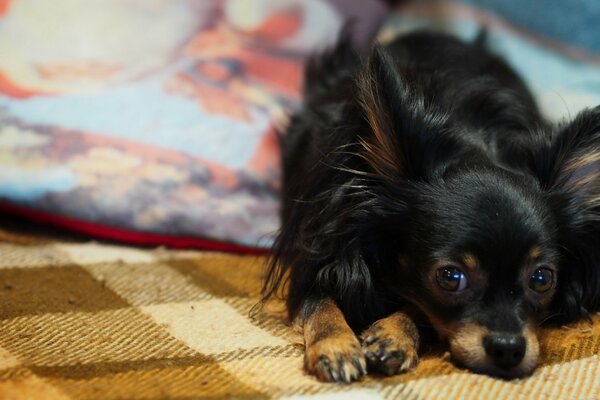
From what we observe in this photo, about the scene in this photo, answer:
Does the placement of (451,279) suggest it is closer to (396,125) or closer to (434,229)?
(434,229)

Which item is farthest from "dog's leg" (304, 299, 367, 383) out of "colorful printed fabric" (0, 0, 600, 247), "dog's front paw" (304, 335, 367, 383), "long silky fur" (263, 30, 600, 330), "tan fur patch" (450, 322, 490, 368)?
"colorful printed fabric" (0, 0, 600, 247)

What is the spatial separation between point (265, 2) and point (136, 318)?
2.14m

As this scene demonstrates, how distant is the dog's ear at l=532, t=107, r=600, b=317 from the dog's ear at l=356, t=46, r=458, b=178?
320mm

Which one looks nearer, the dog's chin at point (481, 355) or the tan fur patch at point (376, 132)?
the dog's chin at point (481, 355)

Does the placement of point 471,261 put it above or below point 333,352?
above

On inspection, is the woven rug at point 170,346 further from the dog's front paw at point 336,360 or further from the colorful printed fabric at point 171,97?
the colorful printed fabric at point 171,97

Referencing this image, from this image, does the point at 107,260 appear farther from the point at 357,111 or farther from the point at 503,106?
the point at 503,106

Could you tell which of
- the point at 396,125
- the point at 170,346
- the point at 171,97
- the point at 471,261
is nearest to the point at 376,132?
the point at 396,125

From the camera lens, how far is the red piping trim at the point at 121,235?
3027 millimetres

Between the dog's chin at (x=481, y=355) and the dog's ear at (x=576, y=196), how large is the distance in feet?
1.48

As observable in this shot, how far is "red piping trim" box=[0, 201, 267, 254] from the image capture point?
9.93 feet

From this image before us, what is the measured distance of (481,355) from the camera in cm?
200

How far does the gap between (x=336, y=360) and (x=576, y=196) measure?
39.7 inches

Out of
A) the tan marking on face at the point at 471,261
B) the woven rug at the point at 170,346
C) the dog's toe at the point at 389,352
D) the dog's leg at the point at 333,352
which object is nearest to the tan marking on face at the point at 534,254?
the tan marking on face at the point at 471,261
